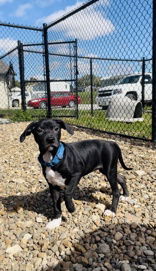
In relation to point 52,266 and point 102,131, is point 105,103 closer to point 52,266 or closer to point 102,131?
point 102,131

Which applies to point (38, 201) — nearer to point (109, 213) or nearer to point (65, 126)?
point (109, 213)

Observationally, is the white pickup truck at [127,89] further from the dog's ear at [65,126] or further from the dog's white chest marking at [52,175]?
the dog's white chest marking at [52,175]

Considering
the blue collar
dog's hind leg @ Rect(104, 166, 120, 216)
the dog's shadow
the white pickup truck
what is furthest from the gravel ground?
the white pickup truck

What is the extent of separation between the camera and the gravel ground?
2.03 m

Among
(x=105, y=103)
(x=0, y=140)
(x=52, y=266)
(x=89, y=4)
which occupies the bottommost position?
(x=52, y=266)

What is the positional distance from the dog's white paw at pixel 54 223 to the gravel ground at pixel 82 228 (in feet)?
0.13

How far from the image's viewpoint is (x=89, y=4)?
5367mm

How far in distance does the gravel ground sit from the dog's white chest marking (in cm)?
39

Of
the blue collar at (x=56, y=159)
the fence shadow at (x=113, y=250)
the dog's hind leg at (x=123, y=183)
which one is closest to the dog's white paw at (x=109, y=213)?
the fence shadow at (x=113, y=250)

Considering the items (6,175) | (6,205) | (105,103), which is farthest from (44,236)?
(105,103)

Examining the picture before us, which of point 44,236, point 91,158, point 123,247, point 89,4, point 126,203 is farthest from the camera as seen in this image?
point 89,4

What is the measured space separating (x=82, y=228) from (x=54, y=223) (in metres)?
0.26

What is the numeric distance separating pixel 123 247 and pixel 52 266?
566mm

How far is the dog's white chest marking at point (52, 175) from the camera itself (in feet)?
7.73
